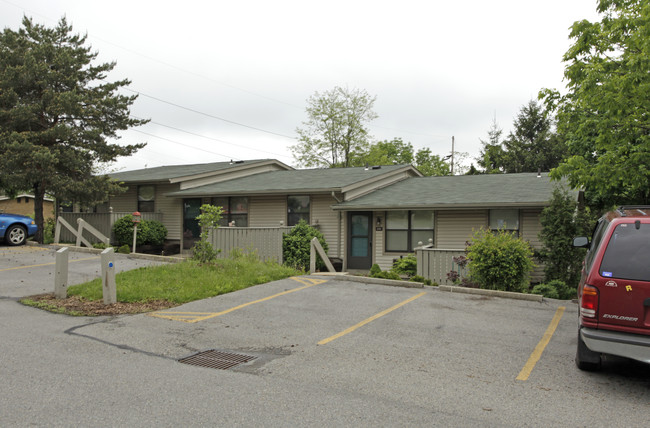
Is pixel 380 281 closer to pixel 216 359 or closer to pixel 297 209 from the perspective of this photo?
pixel 216 359

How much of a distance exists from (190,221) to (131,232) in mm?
2500

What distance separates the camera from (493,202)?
14.5m

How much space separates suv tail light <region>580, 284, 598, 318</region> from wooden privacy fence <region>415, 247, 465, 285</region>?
769cm

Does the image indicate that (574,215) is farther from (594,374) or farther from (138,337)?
(138,337)

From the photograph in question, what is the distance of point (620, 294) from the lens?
4.74 meters

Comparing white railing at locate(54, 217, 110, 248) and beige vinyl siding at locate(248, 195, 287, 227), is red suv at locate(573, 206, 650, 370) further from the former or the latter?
white railing at locate(54, 217, 110, 248)

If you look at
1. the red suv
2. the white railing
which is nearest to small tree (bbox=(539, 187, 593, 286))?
the red suv

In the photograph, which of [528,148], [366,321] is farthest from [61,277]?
[528,148]

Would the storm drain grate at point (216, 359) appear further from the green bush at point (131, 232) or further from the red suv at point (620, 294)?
the green bush at point (131, 232)

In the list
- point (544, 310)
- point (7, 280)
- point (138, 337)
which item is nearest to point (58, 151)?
point (7, 280)

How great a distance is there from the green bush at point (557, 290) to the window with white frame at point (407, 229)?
4783 mm

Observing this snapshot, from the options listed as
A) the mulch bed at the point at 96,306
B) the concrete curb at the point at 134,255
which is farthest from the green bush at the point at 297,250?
the mulch bed at the point at 96,306

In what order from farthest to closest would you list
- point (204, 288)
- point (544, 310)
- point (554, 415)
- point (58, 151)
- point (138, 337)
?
point (58, 151) → point (204, 288) → point (544, 310) → point (138, 337) → point (554, 415)

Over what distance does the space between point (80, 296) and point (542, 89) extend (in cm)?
1113
